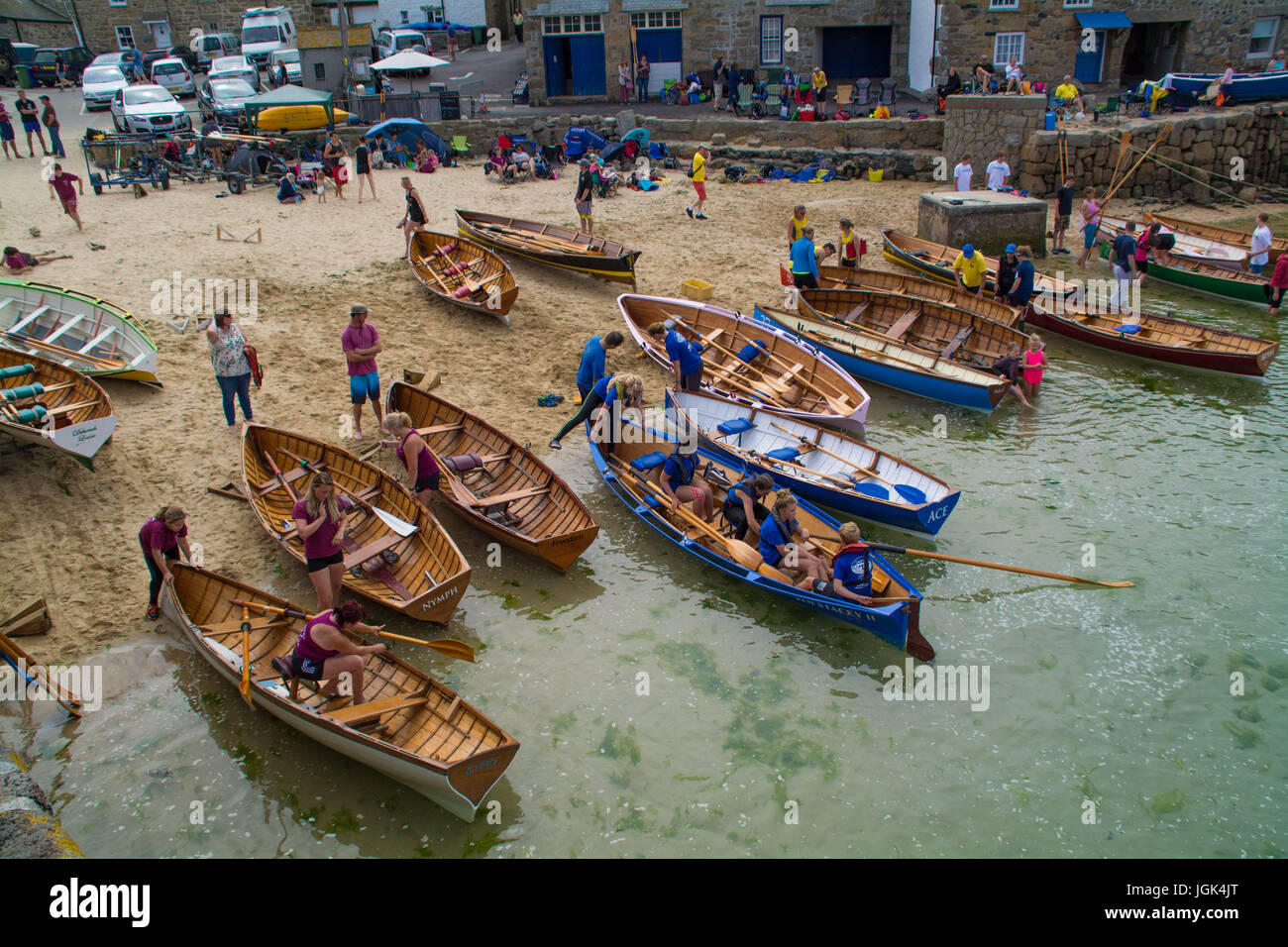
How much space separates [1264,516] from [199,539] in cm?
1398

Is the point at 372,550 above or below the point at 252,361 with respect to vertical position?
below

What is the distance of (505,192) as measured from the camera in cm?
2633

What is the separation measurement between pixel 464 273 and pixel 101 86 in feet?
82.3

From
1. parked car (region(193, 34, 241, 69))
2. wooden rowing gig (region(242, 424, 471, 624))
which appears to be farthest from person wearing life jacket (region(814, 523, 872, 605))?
parked car (region(193, 34, 241, 69))

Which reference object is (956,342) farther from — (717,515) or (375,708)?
(375,708)

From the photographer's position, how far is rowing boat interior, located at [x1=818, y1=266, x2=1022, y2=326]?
16.9 metres

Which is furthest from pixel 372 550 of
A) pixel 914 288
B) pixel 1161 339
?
pixel 1161 339

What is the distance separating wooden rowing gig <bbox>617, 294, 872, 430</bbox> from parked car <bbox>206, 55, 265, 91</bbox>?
2659 centimetres

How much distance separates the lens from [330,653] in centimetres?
801

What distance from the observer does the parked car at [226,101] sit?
97.2 feet

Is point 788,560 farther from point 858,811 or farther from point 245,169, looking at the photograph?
point 245,169

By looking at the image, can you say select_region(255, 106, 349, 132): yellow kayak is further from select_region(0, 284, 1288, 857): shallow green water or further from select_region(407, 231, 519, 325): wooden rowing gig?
select_region(0, 284, 1288, 857): shallow green water

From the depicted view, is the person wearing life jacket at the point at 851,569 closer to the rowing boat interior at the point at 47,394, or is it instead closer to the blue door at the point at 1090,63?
the rowing boat interior at the point at 47,394
